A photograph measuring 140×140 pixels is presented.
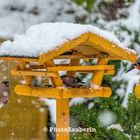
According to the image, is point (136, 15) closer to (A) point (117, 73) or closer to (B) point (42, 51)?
(A) point (117, 73)

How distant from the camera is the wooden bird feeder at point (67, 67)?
2365 mm

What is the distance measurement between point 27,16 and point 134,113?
210 centimetres

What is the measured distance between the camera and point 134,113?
8.76ft

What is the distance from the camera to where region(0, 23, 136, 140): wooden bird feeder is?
237 cm

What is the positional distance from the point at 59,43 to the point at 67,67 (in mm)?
196

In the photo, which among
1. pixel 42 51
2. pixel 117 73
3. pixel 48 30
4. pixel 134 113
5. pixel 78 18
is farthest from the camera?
pixel 78 18

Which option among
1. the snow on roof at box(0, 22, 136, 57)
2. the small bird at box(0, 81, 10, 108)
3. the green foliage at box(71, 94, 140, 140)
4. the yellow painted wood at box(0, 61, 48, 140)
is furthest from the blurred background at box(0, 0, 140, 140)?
the snow on roof at box(0, 22, 136, 57)

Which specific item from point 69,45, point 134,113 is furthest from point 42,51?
point 134,113

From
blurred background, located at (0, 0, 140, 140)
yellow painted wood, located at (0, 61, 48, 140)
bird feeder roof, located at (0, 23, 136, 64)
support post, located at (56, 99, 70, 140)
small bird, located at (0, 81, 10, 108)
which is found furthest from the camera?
yellow painted wood, located at (0, 61, 48, 140)

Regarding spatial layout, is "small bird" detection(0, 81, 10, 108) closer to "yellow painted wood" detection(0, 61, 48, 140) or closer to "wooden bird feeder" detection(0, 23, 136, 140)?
"wooden bird feeder" detection(0, 23, 136, 140)

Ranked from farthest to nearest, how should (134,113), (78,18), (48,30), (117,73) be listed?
(78,18) < (117,73) < (134,113) < (48,30)

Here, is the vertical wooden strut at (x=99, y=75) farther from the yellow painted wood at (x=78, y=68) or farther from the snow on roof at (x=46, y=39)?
the snow on roof at (x=46, y=39)

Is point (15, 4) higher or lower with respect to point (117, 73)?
higher

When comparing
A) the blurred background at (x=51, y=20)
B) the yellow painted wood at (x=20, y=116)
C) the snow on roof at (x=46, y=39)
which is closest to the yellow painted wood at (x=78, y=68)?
the snow on roof at (x=46, y=39)
